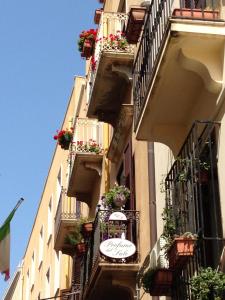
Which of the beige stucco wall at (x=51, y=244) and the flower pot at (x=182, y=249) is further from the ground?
the beige stucco wall at (x=51, y=244)

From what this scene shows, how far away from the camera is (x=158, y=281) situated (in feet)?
33.3

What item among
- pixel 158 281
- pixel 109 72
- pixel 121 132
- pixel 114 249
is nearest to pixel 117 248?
pixel 114 249

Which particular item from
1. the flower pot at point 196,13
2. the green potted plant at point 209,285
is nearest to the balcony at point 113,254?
the green potted plant at point 209,285

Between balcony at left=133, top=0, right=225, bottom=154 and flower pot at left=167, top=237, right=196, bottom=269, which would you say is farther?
balcony at left=133, top=0, right=225, bottom=154

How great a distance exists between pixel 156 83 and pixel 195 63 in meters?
0.82

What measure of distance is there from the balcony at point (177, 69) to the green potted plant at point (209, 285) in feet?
6.80

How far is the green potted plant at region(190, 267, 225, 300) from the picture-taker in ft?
27.3

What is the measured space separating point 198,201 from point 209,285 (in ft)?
4.17

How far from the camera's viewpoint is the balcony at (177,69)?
29.9 ft

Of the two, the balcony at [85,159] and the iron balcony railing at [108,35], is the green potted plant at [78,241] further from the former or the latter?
the iron balcony railing at [108,35]

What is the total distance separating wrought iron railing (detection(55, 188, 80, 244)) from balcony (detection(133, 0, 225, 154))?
9761 millimetres

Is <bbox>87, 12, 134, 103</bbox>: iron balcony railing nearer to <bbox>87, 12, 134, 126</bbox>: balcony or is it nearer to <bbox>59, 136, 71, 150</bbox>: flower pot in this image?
<bbox>87, 12, 134, 126</bbox>: balcony

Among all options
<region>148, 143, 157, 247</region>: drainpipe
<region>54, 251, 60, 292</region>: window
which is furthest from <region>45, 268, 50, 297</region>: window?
<region>148, 143, 157, 247</region>: drainpipe

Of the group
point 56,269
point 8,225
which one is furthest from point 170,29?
point 56,269
